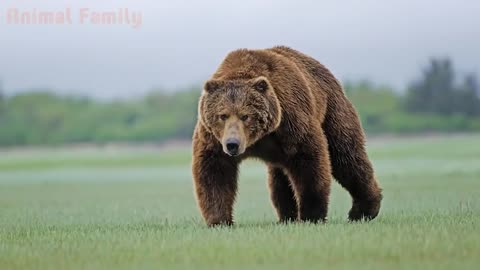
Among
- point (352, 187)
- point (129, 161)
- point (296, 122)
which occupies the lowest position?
point (129, 161)

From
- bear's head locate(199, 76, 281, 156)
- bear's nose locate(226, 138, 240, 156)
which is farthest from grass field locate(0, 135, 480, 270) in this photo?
bear's head locate(199, 76, 281, 156)

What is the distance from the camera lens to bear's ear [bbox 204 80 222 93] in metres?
7.94

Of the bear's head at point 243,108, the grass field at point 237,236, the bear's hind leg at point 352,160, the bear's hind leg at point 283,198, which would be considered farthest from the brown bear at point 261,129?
the bear's hind leg at point 283,198

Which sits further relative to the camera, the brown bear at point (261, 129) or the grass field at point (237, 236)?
the brown bear at point (261, 129)

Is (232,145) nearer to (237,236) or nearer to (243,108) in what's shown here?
(243,108)

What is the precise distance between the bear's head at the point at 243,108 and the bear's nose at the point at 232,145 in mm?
119

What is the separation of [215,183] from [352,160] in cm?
163

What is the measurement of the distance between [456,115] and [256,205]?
35751 mm

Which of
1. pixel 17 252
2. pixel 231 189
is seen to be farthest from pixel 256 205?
pixel 17 252

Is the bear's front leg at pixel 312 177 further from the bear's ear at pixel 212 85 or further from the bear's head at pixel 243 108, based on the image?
the bear's ear at pixel 212 85

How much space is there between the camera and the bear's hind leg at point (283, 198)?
31.1 ft

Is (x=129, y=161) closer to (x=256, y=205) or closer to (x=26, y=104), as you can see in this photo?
(x=26, y=104)

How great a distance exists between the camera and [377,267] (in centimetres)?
543

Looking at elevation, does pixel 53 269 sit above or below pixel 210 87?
below
